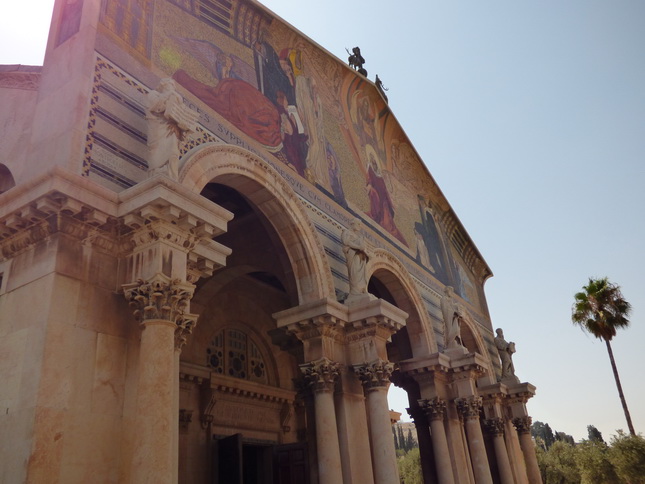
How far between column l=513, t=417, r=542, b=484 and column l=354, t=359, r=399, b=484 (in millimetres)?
12034

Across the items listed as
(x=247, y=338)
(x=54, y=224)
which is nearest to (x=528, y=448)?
(x=247, y=338)

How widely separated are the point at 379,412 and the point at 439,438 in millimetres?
4343

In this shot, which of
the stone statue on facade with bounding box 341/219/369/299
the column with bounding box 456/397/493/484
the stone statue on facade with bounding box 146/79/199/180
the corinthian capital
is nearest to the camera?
the corinthian capital

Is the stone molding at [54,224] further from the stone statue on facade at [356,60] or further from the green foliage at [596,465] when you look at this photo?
the green foliage at [596,465]

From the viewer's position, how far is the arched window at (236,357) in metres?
14.5

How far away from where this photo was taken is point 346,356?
35.6ft

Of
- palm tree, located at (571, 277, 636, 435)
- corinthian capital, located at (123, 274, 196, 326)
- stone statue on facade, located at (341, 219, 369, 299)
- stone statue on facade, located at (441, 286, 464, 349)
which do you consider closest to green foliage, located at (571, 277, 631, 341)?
palm tree, located at (571, 277, 636, 435)

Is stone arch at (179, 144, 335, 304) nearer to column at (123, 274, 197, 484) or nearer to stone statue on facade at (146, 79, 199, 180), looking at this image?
stone statue on facade at (146, 79, 199, 180)

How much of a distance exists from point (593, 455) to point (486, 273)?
31.1ft

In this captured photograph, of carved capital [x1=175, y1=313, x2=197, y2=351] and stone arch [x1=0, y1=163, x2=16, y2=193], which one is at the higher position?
stone arch [x1=0, y1=163, x2=16, y2=193]

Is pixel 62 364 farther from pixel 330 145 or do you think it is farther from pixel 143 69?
pixel 330 145

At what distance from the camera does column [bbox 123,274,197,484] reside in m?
5.50

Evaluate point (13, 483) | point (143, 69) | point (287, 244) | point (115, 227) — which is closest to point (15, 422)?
point (13, 483)

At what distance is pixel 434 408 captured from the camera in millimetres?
14133
